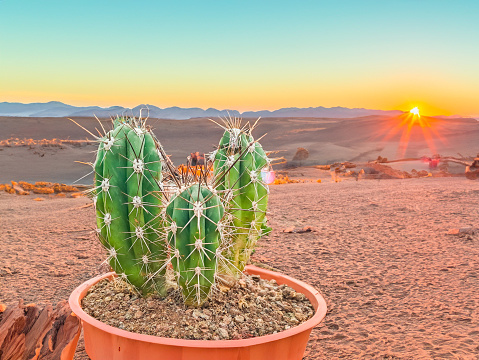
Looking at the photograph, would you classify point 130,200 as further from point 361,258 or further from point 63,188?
point 63,188

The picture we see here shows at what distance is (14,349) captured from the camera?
2.24 meters

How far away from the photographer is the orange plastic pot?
2199mm

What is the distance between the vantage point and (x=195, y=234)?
95.2 inches

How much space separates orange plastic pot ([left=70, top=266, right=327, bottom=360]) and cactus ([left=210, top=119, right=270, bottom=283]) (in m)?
0.63

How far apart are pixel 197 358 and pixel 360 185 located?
8.93 m

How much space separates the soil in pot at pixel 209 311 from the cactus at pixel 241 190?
20cm

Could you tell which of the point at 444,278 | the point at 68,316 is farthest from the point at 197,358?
the point at 444,278

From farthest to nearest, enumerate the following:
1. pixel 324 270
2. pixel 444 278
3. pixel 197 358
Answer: pixel 324 270 → pixel 444 278 → pixel 197 358

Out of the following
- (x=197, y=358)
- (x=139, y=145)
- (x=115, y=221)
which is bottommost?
(x=197, y=358)

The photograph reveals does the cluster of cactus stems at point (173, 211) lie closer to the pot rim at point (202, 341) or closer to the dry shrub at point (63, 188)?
the pot rim at point (202, 341)

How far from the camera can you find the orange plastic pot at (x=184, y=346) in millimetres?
2199

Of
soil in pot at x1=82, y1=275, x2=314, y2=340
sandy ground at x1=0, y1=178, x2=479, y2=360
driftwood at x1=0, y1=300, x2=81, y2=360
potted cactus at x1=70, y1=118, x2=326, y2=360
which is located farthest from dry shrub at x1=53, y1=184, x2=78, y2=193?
driftwood at x1=0, y1=300, x2=81, y2=360

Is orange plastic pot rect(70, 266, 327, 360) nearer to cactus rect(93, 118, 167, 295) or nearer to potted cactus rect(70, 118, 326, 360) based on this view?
potted cactus rect(70, 118, 326, 360)

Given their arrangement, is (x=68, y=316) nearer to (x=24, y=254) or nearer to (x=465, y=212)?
(x=24, y=254)
